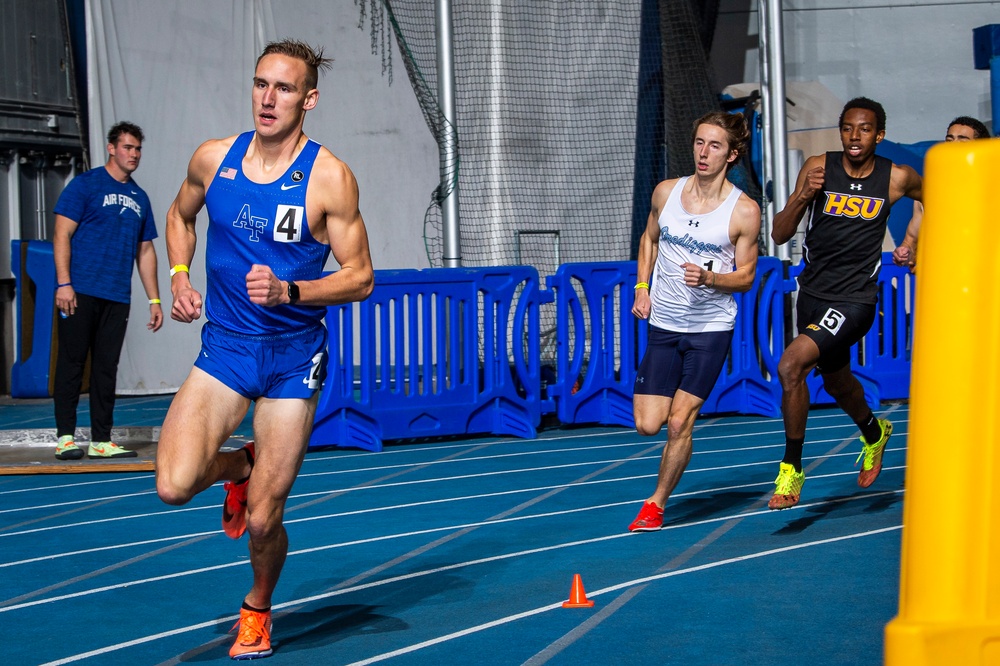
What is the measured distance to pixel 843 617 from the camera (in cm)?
482

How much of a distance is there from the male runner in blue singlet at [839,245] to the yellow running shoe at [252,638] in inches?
131

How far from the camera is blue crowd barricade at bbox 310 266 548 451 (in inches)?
398

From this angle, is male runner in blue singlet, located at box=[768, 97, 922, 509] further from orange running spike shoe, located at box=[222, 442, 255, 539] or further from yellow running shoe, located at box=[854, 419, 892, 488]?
orange running spike shoe, located at box=[222, 442, 255, 539]

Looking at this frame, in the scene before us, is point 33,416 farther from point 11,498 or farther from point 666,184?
point 666,184

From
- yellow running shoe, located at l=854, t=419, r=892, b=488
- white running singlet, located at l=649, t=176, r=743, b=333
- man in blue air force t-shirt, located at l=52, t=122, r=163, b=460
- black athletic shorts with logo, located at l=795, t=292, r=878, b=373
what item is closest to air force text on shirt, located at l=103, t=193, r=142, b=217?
man in blue air force t-shirt, located at l=52, t=122, r=163, b=460

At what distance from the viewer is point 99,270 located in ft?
29.2

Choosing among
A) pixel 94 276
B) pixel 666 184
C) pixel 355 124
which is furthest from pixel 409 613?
pixel 355 124

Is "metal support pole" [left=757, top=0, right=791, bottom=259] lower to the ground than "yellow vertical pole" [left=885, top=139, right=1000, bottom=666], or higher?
higher

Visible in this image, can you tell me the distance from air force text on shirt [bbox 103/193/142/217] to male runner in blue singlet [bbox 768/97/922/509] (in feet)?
15.5

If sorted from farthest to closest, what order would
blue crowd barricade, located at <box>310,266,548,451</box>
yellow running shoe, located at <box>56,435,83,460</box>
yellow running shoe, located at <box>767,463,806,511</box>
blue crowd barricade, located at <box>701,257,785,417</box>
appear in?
blue crowd barricade, located at <box>701,257,785,417</box> → blue crowd barricade, located at <box>310,266,548,451</box> → yellow running shoe, located at <box>56,435,83,460</box> → yellow running shoe, located at <box>767,463,806,511</box>

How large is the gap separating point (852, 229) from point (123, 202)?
5194mm

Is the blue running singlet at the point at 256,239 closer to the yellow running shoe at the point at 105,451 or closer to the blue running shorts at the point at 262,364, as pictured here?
the blue running shorts at the point at 262,364

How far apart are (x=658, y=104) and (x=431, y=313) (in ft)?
16.5

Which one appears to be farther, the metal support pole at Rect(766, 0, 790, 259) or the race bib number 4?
the metal support pole at Rect(766, 0, 790, 259)
